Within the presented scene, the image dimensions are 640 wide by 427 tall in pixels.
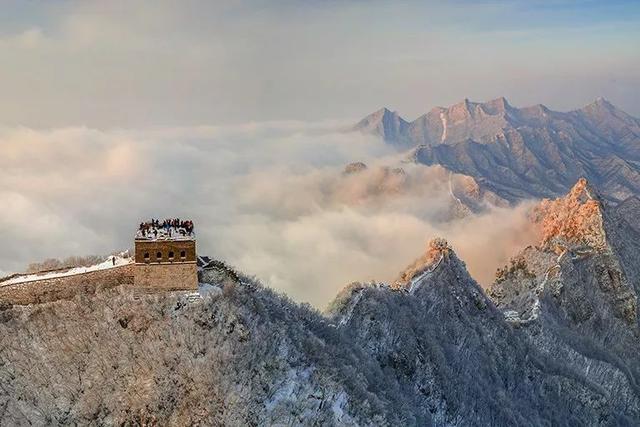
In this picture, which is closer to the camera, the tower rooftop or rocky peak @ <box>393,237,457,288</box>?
the tower rooftop

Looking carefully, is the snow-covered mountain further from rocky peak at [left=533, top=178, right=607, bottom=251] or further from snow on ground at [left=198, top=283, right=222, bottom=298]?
rocky peak at [left=533, top=178, right=607, bottom=251]

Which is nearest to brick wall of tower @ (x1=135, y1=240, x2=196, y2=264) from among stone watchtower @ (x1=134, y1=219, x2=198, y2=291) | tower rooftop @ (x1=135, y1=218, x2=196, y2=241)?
stone watchtower @ (x1=134, y1=219, x2=198, y2=291)

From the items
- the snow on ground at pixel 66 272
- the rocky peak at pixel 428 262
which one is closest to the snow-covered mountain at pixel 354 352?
the rocky peak at pixel 428 262

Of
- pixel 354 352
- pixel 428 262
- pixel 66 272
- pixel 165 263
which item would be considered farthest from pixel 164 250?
pixel 428 262

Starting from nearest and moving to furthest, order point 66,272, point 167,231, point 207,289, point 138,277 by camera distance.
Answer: point 138,277
point 207,289
point 66,272
point 167,231

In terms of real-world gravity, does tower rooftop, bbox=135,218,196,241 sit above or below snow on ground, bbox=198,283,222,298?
above

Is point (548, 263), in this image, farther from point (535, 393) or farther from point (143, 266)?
point (143, 266)

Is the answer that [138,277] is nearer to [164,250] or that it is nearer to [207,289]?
[164,250]
